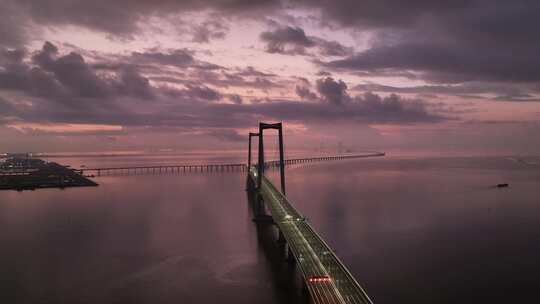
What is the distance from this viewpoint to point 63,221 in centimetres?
5506

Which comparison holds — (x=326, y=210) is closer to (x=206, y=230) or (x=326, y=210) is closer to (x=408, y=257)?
(x=206, y=230)

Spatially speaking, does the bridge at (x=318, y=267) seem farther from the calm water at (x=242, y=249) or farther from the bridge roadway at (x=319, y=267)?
the calm water at (x=242, y=249)

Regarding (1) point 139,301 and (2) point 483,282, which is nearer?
(1) point 139,301

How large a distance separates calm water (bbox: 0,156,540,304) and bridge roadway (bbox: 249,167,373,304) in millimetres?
2864

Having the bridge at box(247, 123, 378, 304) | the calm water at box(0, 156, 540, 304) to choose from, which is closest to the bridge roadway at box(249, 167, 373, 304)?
the bridge at box(247, 123, 378, 304)

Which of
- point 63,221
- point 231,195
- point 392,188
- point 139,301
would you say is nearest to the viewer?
point 139,301

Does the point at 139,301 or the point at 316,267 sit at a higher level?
the point at 316,267

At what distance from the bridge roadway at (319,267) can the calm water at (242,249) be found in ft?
9.40

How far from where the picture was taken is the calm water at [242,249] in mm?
28594

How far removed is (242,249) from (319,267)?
644 inches

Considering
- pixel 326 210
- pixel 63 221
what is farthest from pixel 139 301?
pixel 326 210

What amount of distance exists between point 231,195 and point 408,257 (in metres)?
50.0

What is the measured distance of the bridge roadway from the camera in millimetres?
21344

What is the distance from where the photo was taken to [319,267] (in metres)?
25.3
